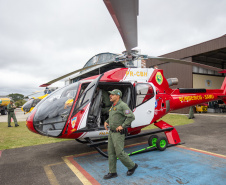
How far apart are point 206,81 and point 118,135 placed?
1952cm

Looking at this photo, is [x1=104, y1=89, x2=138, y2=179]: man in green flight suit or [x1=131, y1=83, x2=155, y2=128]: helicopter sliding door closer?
[x1=104, y1=89, x2=138, y2=179]: man in green flight suit

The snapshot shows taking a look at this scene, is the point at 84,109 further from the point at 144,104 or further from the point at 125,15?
the point at 125,15

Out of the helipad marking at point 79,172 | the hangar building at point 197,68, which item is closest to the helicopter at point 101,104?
the helipad marking at point 79,172

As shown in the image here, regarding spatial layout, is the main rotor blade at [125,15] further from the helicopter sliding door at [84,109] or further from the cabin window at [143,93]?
the cabin window at [143,93]

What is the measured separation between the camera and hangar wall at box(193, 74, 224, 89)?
18.5m

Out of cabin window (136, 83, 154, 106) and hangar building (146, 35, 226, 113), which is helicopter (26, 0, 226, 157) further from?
hangar building (146, 35, 226, 113)

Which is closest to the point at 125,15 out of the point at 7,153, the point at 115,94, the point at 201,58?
the point at 115,94

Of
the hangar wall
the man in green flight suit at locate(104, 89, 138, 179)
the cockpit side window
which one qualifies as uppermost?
the hangar wall

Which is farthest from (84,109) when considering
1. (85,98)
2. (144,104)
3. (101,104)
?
(144,104)

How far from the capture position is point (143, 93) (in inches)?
212

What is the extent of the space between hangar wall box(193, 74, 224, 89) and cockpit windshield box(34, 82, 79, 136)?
651 inches

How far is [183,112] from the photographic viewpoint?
1778cm

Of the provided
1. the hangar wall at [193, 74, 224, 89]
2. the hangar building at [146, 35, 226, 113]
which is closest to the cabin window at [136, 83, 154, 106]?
the hangar building at [146, 35, 226, 113]

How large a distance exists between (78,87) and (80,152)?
2.11 metres
